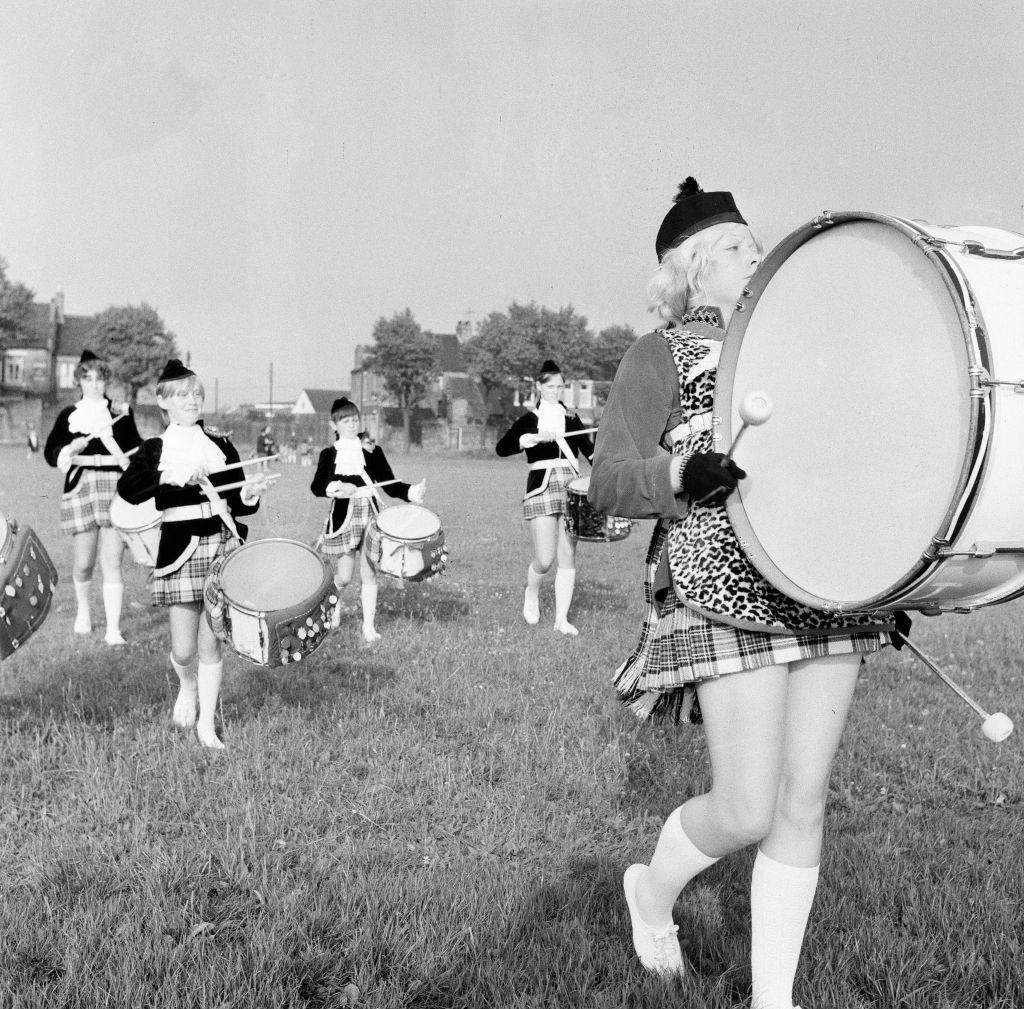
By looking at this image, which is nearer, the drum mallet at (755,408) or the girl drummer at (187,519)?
the drum mallet at (755,408)

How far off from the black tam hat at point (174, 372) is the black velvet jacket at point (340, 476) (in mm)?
2582

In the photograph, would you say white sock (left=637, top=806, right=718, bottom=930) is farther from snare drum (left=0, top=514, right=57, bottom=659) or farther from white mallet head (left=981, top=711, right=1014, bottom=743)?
snare drum (left=0, top=514, right=57, bottom=659)

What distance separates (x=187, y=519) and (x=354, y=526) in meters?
2.83

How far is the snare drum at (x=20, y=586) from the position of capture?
11.8 feet

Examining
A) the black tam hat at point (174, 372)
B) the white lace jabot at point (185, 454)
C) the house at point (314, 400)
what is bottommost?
the house at point (314, 400)

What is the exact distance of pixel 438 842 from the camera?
3.77m

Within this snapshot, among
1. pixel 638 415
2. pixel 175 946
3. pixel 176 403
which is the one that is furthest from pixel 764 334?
pixel 176 403

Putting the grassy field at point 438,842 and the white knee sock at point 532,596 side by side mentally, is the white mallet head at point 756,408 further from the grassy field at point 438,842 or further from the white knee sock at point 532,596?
the white knee sock at point 532,596

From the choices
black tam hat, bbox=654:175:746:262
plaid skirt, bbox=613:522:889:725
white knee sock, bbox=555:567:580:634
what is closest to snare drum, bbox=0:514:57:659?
plaid skirt, bbox=613:522:889:725

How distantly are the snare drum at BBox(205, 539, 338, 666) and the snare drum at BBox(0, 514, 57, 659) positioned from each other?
0.70 meters

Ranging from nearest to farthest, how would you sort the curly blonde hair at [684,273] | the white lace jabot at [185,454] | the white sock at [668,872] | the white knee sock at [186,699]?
1. the white sock at [668,872]
2. the curly blonde hair at [684,273]
3. the white lace jabot at [185,454]
4. the white knee sock at [186,699]

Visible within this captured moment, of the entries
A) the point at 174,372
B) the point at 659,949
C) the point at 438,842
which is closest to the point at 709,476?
the point at 659,949

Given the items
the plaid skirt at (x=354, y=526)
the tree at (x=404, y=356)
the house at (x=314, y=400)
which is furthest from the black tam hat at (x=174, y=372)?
the house at (x=314, y=400)

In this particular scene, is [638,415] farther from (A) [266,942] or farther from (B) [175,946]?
(B) [175,946]
